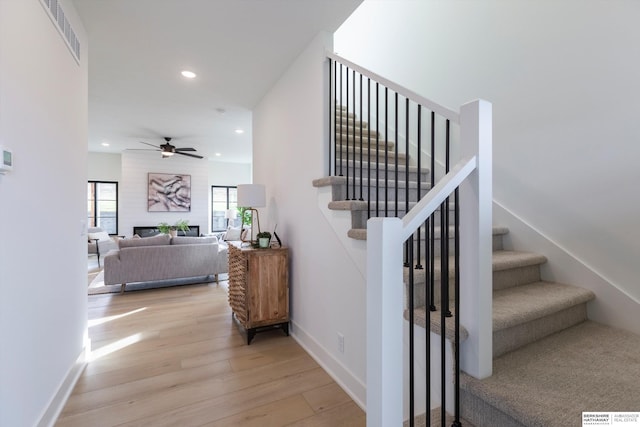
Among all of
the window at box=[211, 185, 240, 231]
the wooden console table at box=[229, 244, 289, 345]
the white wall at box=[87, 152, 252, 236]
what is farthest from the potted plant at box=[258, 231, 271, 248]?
the window at box=[211, 185, 240, 231]

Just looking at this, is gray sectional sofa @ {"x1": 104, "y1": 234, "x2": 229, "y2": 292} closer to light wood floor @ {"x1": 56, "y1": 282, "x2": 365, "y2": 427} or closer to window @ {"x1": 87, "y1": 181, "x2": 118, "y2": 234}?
light wood floor @ {"x1": 56, "y1": 282, "x2": 365, "y2": 427}

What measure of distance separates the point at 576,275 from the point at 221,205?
8.98m

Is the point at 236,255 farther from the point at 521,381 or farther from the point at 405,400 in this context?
the point at 521,381

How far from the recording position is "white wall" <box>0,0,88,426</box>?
4.12ft

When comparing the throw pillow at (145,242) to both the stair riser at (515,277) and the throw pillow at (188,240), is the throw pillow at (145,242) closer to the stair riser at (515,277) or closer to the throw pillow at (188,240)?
the throw pillow at (188,240)

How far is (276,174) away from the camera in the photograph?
3.32 metres

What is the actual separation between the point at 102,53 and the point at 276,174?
1979 millimetres

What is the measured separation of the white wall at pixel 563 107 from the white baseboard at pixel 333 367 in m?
1.66

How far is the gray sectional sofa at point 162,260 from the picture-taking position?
4.32m

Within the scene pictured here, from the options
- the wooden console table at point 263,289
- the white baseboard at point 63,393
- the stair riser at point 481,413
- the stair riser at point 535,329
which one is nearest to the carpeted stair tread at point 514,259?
the stair riser at point 535,329

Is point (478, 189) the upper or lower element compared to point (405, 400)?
upper

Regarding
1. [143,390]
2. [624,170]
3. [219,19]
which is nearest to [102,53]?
[219,19]

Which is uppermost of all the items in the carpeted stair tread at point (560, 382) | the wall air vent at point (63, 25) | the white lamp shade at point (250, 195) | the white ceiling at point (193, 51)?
the white ceiling at point (193, 51)

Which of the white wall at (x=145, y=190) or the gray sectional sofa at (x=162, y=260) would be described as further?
the white wall at (x=145, y=190)
